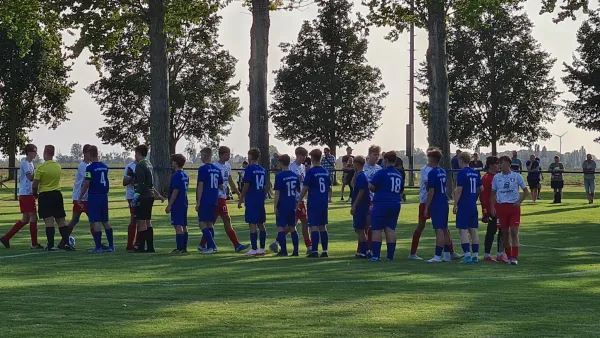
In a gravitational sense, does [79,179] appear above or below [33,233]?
above

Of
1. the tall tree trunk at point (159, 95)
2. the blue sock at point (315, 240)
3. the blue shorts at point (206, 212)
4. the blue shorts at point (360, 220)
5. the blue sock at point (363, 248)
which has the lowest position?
the blue sock at point (363, 248)

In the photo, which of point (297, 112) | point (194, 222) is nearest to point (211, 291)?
point (194, 222)

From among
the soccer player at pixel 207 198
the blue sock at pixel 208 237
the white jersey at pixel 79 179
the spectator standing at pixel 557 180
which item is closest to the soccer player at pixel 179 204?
the soccer player at pixel 207 198

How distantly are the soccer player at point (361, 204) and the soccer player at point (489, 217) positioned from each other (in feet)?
7.01

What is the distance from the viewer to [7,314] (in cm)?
1098

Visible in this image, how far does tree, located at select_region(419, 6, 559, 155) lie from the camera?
78.4 m

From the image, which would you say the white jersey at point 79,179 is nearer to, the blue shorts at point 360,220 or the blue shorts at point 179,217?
the blue shorts at point 179,217

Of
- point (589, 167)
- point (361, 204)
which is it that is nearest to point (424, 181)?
point (361, 204)

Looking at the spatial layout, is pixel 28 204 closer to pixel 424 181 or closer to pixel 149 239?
pixel 149 239

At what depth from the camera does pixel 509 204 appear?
17688 millimetres

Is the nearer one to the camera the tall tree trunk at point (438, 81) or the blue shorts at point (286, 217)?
the blue shorts at point (286, 217)

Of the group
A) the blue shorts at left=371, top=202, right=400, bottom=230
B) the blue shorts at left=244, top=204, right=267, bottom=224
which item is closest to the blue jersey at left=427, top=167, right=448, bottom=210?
the blue shorts at left=371, top=202, right=400, bottom=230

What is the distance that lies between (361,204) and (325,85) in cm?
6132

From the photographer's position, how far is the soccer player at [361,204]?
718 inches
